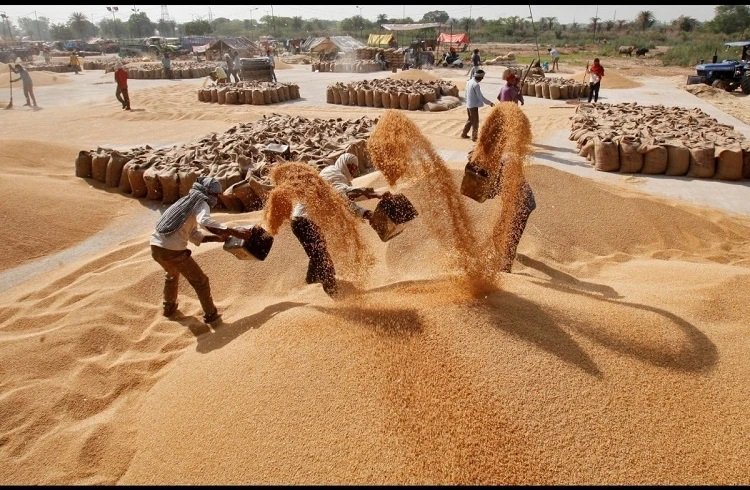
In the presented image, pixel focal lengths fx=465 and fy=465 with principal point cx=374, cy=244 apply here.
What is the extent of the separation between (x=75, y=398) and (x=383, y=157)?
8.04 feet

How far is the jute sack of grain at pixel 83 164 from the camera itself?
6.67 metres

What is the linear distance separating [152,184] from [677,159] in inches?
280

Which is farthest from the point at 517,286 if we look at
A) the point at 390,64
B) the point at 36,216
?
the point at 390,64

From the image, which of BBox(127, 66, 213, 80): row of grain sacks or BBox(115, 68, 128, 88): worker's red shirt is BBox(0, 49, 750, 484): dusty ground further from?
BBox(127, 66, 213, 80): row of grain sacks

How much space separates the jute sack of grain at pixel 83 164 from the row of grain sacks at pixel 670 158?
24.2ft

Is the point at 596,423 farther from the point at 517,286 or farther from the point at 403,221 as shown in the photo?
the point at 403,221

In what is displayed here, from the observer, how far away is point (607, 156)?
264 inches

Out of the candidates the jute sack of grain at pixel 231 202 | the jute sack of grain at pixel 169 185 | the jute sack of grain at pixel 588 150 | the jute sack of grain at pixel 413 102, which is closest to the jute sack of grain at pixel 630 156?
the jute sack of grain at pixel 588 150

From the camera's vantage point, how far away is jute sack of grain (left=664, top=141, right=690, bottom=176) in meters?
6.47

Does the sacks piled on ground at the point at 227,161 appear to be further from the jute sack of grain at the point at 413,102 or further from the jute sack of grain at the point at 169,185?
the jute sack of grain at the point at 413,102

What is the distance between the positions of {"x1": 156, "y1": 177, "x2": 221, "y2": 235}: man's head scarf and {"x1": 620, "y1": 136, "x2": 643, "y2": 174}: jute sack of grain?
5811 millimetres

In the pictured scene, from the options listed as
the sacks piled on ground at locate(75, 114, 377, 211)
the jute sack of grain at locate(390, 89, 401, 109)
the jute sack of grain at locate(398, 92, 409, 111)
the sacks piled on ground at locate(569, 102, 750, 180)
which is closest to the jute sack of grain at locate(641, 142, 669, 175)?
the sacks piled on ground at locate(569, 102, 750, 180)

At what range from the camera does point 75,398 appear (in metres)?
2.80

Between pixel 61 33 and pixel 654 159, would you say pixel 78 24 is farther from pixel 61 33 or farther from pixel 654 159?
pixel 654 159
